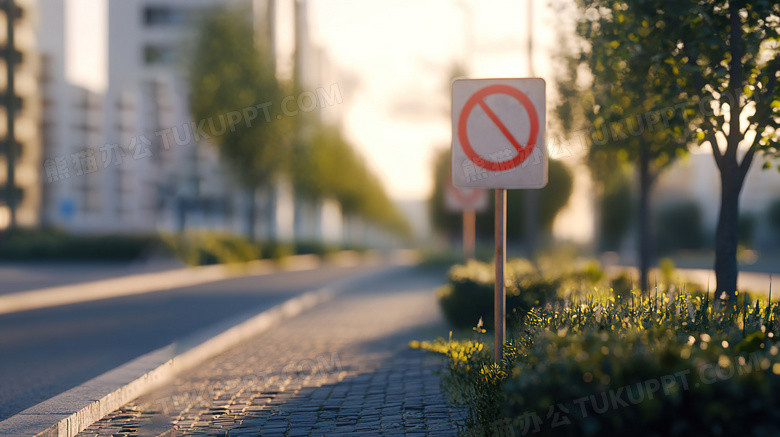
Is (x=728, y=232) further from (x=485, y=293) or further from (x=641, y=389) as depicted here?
(x=641, y=389)

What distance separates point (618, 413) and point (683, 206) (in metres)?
59.5

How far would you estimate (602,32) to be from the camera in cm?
803

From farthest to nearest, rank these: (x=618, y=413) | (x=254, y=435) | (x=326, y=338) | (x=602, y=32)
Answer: (x=326, y=338) < (x=602, y=32) < (x=254, y=435) < (x=618, y=413)

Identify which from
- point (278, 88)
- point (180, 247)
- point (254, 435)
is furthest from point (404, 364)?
point (278, 88)

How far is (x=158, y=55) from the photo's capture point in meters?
75.6

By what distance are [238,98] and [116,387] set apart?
3525 centimetres

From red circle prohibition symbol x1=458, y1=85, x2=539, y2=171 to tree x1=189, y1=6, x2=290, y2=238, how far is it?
118 feet

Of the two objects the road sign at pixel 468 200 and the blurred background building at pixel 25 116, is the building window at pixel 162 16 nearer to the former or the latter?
the blurred background building at pixel 25 116

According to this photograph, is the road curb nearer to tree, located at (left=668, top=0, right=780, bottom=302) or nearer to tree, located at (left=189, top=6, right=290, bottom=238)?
tree, located at (left=668, top=0, right=780, bottom=302)

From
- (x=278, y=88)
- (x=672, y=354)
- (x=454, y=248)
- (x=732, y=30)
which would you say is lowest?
(x=454, y=248)

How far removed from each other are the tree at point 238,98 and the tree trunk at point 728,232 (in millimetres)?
34767

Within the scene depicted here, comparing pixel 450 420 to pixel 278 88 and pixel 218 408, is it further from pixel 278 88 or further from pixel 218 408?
pixel 278 88

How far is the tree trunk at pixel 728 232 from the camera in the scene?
7.53 meters

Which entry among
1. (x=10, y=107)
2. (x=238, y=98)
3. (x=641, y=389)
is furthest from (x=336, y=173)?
(x=641, y=389)
